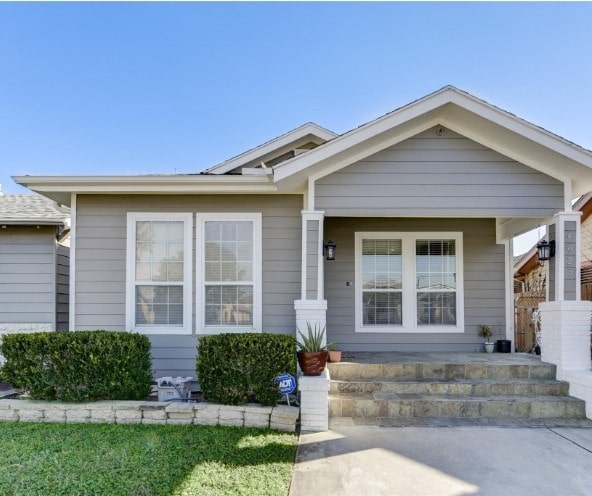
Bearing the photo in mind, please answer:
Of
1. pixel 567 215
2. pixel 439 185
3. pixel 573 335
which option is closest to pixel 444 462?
pixel 573 335

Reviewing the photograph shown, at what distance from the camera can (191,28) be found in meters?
11.9

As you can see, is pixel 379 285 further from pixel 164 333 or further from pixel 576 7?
pixel 576 7

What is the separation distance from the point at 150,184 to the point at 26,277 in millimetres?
3295

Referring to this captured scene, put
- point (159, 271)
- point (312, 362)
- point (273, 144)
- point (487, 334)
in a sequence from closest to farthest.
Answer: point (312, 362) → point (159, 271) → point (487, 334) → point (273, 144)

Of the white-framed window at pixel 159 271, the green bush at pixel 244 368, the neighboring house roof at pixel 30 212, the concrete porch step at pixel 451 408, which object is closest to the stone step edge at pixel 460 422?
the concrete porch step at pixel 451 408

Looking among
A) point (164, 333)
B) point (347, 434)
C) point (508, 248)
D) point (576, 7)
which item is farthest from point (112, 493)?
point (576, 7)

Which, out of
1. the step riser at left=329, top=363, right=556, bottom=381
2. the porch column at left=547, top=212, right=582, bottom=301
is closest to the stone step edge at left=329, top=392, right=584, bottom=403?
the step riser at left=329, top=363, right=556, bottom=381

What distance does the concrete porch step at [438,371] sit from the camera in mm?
5551

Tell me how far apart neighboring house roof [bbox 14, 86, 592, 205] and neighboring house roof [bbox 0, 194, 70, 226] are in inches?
42.5

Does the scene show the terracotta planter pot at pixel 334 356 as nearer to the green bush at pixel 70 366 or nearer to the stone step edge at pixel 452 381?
the stone step edge at pixel 452 381

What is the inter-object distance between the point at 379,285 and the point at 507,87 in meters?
7.59

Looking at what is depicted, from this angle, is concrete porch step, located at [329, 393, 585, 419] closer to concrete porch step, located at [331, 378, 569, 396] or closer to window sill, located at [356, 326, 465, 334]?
concrete porch step, located at [331, 378, 569, 396]

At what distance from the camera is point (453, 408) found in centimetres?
498

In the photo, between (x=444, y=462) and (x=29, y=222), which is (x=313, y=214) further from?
(x=29, y=222)
